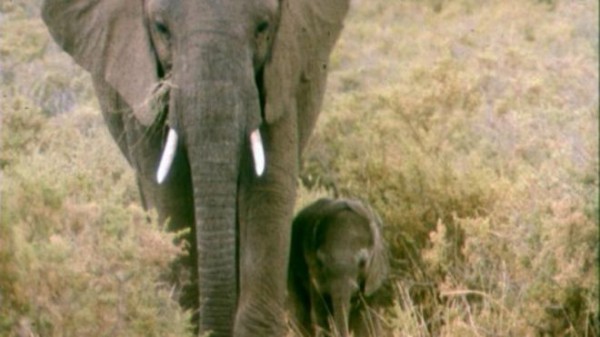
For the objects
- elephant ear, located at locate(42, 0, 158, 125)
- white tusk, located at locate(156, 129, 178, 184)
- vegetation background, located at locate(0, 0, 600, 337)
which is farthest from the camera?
elephant ear, located at locate(42, 0, 158, 125)

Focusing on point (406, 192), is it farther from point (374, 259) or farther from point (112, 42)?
point (112, 42)

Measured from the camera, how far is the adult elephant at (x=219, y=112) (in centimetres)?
820

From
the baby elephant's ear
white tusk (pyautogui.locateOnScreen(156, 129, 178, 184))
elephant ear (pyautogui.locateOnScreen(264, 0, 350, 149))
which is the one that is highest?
elephant ear (pyautogui.locateOnScreen(264, 0, 350, 149))

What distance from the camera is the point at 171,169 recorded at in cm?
872

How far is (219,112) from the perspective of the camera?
8.20m

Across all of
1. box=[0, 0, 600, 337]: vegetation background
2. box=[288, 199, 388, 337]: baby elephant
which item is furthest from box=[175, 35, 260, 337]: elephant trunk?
box=[288, 199, 388, 337]: baby elephant

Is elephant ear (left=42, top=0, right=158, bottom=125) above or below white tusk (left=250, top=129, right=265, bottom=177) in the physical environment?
above

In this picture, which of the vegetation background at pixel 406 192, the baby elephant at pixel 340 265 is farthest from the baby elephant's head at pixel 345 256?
the vegetation background at pixel 406 192

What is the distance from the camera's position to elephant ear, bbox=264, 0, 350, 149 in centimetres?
859

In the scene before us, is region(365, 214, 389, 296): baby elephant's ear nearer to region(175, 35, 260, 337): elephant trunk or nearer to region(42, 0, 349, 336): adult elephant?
region(42, 0, 349, 336): adult elephant

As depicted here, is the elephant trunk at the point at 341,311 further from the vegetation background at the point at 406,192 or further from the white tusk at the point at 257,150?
the white tusk at the point at 257,150

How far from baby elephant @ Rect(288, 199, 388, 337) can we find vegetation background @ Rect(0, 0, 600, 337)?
201 millimetres

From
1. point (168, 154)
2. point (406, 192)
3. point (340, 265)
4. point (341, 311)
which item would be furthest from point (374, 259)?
point (168, 154)

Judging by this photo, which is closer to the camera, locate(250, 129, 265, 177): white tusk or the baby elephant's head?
locate(250, 129, 265, 177): white tusk
